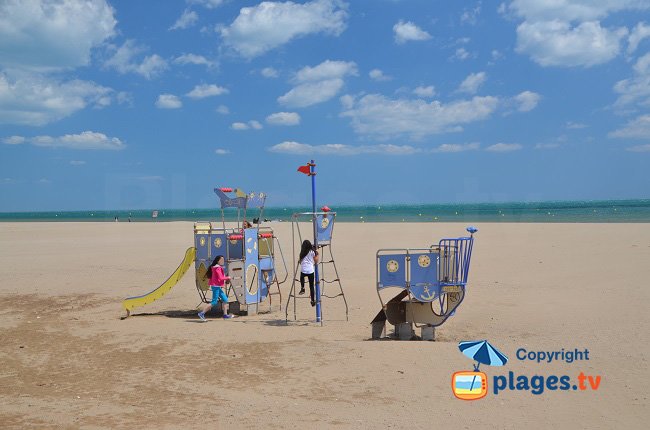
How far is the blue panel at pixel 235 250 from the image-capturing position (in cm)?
1276

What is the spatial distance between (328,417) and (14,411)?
11.6 ft

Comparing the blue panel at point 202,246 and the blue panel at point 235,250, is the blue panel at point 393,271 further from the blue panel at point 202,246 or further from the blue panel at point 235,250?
the blue panel at point 202,246

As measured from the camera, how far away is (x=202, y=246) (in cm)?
1302

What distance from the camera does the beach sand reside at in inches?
251

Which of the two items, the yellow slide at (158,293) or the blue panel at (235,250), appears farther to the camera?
the blue panel at (235,250)

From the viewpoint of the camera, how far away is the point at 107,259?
2391 centimetres

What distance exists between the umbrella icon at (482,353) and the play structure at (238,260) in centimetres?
503

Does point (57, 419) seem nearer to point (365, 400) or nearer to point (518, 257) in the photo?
point (365, 400)

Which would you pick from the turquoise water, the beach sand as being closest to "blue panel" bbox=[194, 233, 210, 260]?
the beach sand

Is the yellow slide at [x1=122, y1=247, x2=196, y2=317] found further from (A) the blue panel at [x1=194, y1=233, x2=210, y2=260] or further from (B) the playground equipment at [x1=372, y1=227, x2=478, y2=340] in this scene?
(B) the playground equipment at [x1=372, y1=227, x2=478, y2=340]

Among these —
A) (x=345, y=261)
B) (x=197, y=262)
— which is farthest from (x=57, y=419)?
(x=345, y=261)

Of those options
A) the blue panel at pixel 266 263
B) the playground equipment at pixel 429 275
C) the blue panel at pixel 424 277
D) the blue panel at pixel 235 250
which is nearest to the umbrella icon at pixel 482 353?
the playground equipment at pixel 429 275

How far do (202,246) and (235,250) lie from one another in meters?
0.78

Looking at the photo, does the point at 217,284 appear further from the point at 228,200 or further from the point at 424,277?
the point at 424,277
